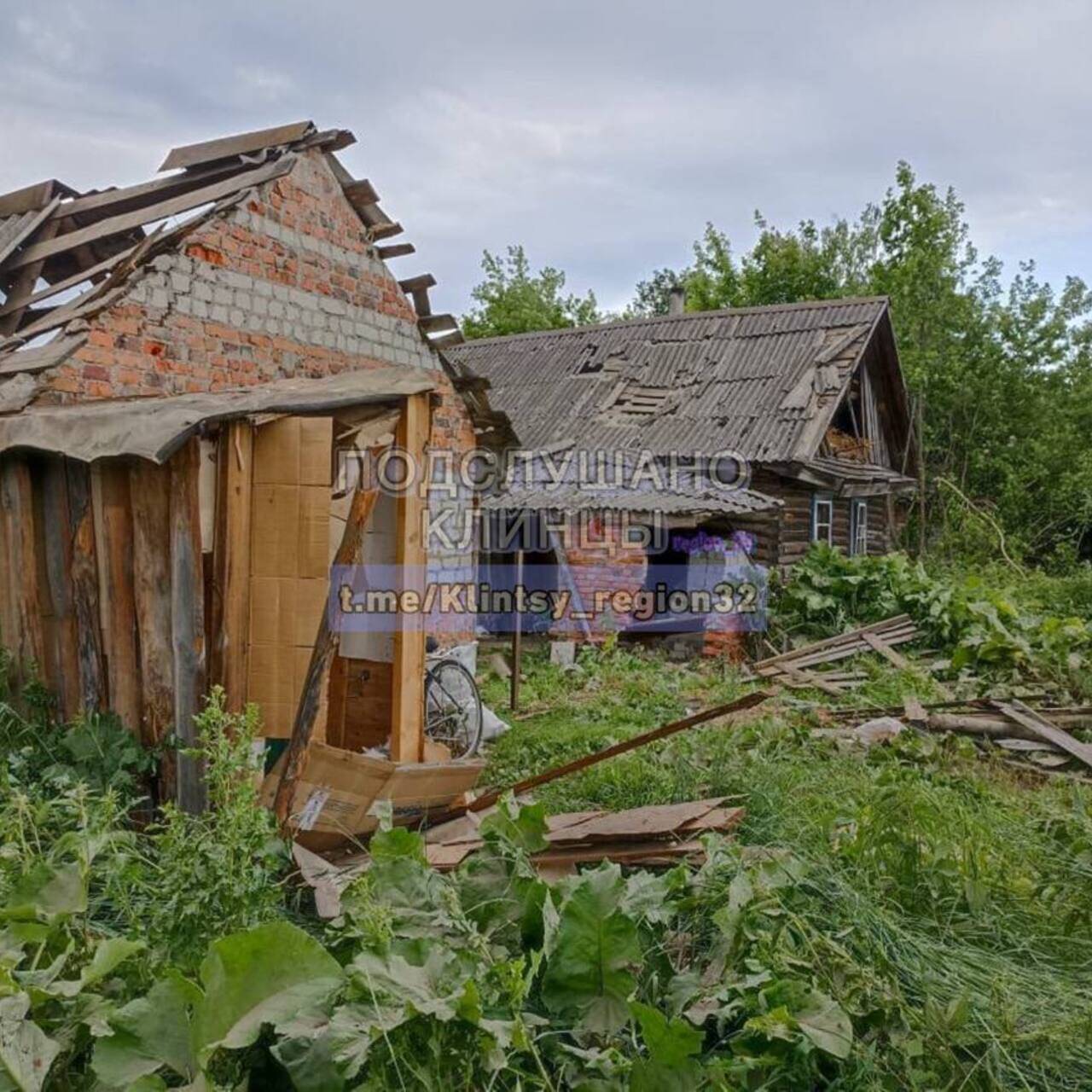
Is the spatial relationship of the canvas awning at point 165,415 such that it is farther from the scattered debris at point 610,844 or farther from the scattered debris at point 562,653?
the scattered debris at point 562,653

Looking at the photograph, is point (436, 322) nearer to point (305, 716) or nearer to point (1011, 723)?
point (305, 716)

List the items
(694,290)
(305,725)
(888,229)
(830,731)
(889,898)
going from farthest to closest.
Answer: (694,290) < (888,229) < (830,731) < (305,725) < (889,898)

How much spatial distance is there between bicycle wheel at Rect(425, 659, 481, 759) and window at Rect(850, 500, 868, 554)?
1092cm

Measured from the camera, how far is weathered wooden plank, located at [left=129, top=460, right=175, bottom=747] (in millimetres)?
4598

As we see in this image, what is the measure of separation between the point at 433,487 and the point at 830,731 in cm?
Answer: 436

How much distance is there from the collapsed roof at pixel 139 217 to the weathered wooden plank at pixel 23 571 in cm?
211

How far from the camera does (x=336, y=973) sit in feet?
8.38

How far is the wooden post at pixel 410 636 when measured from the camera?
17.1 ft

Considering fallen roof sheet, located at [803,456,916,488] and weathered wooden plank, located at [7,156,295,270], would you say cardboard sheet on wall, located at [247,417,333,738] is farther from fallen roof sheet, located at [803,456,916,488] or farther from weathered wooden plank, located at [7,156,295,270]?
fallen roof sheet, located at [803,456,916,488]

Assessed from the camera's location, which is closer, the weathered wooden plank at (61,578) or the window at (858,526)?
the weathered wooden plank at (61,578)

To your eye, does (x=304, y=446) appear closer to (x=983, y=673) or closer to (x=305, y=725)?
(x=305, y=725)

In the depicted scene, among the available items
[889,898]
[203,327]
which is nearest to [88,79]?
[203,327]

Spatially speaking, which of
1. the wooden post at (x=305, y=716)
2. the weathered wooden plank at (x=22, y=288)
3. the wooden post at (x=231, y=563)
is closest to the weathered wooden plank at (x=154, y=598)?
the wooden post at (x=231, y=563)

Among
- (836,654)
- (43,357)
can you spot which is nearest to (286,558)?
(43,357)
